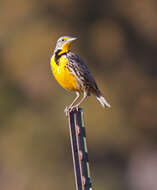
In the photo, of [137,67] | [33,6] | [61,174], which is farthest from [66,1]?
[61,174]

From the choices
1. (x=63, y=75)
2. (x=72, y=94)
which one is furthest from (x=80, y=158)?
(x=72, y=94)

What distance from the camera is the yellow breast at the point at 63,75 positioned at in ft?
20.9

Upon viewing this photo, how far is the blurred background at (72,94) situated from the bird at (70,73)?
976 cm

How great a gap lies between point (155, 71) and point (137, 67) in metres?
0.66

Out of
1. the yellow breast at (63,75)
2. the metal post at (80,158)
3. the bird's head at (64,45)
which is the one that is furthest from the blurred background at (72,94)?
the metal post at (80,158)

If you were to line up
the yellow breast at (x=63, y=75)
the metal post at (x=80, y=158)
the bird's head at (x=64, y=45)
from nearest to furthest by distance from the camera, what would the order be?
the metal post at (x=80, y=158)
the yellow breast at (x=63, y=75)
the bird's head at (x=64, y=45)

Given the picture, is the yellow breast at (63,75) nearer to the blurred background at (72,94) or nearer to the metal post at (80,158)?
the metal post at (80,158)

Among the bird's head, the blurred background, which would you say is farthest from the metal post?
the blurred background

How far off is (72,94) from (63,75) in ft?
33.8

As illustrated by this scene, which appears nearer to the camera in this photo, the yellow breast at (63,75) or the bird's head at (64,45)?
the yellow breast at (63,75)

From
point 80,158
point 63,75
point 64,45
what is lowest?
point 80,158

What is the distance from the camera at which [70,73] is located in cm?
654

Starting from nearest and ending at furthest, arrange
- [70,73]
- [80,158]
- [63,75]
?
[80,158]
[63,75]
[70,73]

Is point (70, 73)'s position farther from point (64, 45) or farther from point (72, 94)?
point (72, 94)
